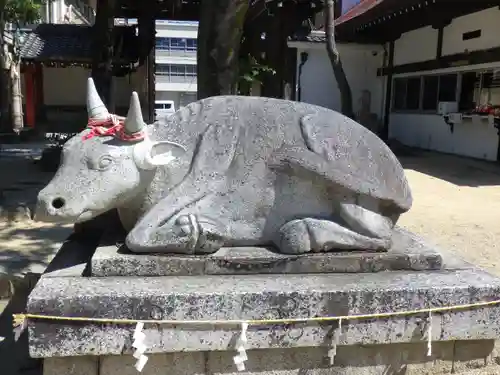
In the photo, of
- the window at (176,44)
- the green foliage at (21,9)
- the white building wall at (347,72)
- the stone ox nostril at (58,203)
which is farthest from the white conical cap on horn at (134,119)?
the window at (176,44)

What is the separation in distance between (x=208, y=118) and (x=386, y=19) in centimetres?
1308

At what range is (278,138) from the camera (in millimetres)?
2504

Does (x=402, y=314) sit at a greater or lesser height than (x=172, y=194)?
lesser

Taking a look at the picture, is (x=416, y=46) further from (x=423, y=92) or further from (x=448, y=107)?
(x=448, y=107)

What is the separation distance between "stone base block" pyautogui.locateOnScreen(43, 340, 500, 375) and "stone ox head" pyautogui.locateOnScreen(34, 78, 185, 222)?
0.62m

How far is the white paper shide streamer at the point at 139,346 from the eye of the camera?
210 centimetres

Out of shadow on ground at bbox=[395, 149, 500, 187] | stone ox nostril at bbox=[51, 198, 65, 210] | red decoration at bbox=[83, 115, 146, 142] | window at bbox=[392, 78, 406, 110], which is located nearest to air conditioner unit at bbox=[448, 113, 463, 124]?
shadow on ground at bbox=[395, 149, 500, 187]

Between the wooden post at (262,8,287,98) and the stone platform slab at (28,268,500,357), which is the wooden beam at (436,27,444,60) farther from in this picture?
the stone platform slab at (28,268,500,357)

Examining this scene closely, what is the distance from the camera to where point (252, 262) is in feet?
7.83

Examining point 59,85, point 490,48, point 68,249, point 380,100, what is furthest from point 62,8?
point 68,249

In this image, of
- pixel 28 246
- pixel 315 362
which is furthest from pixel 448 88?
pixel 315 362

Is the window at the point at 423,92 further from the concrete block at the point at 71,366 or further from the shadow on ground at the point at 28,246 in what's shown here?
the concrete block at the point at 71,366

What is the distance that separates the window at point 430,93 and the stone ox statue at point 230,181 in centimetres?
1255

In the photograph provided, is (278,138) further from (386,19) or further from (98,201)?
(386,19)
